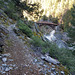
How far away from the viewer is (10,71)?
2574mm

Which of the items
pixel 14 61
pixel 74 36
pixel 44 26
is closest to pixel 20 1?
pixel 14 61

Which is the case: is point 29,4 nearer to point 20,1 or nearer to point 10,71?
point 20,1

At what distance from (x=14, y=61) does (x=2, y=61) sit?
491mm

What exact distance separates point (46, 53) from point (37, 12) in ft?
19.8

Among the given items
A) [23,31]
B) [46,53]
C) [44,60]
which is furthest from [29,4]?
[44,60]

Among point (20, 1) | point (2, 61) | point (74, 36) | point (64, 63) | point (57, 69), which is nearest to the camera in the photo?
point (2, 61)

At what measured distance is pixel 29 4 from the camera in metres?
8.55

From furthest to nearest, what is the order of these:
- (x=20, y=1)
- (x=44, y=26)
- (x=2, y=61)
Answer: (x=44, y=26), (x=20, y=1), (x=2, y=61)

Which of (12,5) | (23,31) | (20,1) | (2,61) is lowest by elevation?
(2,61)

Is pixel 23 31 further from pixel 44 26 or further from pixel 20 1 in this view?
pixel 44 26

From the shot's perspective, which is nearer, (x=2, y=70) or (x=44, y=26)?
(x=2, y=70)

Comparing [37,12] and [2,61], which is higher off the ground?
[37,12]

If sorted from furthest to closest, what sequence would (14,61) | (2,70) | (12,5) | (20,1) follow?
(20,1) < (12,5) < (14,61) < (2,70)

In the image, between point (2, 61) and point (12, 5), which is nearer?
point (2, 61)
